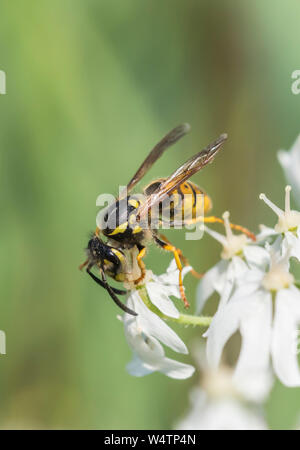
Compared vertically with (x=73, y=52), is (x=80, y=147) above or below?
below

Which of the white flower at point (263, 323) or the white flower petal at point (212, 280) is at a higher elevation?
the white flower petal at point (212, 280)

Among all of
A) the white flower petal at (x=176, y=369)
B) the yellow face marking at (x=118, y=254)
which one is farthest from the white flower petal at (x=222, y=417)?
the yellow face marking at (x=118, y=254)

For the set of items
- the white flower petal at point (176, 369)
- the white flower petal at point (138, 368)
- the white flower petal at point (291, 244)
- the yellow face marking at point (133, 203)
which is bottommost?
the white flower petal at point (176, 369)

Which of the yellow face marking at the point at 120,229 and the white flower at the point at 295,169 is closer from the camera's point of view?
the yellow face marking at the point at 120,229

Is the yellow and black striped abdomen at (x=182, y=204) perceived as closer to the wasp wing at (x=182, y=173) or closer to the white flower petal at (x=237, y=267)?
the wasp wing at (x=182, y=173)

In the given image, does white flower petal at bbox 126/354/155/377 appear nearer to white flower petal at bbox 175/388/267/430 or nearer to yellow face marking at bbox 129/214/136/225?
white flower petal at bbox 175/388/267/430

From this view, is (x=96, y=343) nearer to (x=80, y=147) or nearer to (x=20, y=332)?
(x=20, y=332)

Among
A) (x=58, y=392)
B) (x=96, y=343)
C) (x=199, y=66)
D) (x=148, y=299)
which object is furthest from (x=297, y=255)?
(x=199, y=66)
